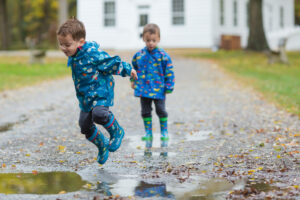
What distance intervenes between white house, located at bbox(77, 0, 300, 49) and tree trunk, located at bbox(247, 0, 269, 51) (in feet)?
12.8

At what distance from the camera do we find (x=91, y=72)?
17.2 ft

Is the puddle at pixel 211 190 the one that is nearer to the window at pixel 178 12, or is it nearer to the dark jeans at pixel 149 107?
the dark jeans at pixel 149 107

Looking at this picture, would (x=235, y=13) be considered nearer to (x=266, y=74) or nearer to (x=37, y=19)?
(x=266, y=74)

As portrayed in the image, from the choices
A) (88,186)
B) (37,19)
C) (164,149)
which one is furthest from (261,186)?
(37,19)

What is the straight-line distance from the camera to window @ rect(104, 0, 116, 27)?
34312mm

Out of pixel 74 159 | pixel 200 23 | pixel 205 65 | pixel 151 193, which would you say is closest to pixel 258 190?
pixel 151 193

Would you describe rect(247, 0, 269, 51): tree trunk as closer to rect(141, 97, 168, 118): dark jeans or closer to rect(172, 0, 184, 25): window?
rect(172, 0, 184, 25): window

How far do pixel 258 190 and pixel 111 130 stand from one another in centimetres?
182

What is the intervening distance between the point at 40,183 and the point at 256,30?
2559 cm

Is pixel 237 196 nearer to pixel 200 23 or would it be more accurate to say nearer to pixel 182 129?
pixel 182 129

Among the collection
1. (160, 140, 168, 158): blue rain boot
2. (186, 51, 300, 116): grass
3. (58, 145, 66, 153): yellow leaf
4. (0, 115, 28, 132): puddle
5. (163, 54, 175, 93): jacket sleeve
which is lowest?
(186, 51, 300, 116): grass

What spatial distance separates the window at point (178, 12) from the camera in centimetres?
3306

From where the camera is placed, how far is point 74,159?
588 centimetres

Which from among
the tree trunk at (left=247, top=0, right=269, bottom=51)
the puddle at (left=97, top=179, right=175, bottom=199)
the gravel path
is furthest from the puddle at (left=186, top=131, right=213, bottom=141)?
the tree trunk at (left=247, top=0, right=269, bottom=51)
